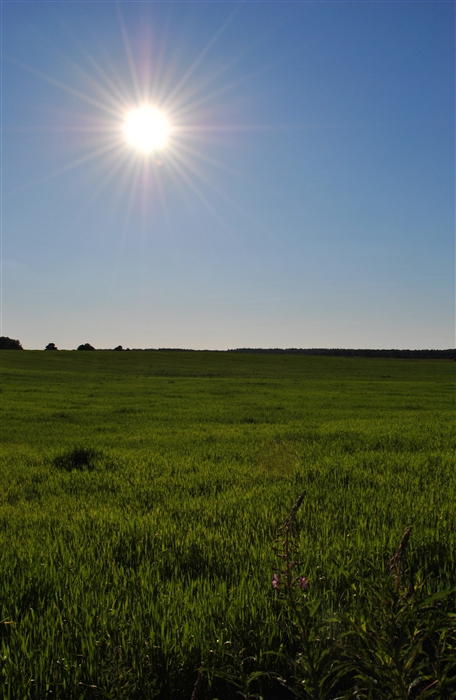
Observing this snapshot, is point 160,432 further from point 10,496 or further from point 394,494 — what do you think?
point 394,494

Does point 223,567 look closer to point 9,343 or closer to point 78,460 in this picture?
point 78,460

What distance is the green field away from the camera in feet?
6.77

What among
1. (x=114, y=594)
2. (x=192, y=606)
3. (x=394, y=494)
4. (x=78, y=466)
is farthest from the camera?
(x=78, y=466)

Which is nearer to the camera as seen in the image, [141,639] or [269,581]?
[141,639]

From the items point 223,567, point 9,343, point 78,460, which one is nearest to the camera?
point 223,567

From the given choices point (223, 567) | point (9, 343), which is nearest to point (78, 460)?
point (223, 567)

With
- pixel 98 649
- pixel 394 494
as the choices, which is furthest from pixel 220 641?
pixel 394 494

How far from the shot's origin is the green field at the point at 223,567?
81.3 inches

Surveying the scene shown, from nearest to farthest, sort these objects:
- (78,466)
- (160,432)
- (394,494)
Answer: (394,494)
(78,466)
(160,432)

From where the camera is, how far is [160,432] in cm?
1254

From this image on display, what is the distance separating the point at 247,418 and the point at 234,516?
33.6 feet

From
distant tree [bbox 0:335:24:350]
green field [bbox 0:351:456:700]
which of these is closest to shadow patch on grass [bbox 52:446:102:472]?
green field [bbox 0:351:456:700]

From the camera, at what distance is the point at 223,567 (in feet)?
12.5

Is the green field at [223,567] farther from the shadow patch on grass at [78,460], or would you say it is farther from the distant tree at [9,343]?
the distant tree at [9,343]
